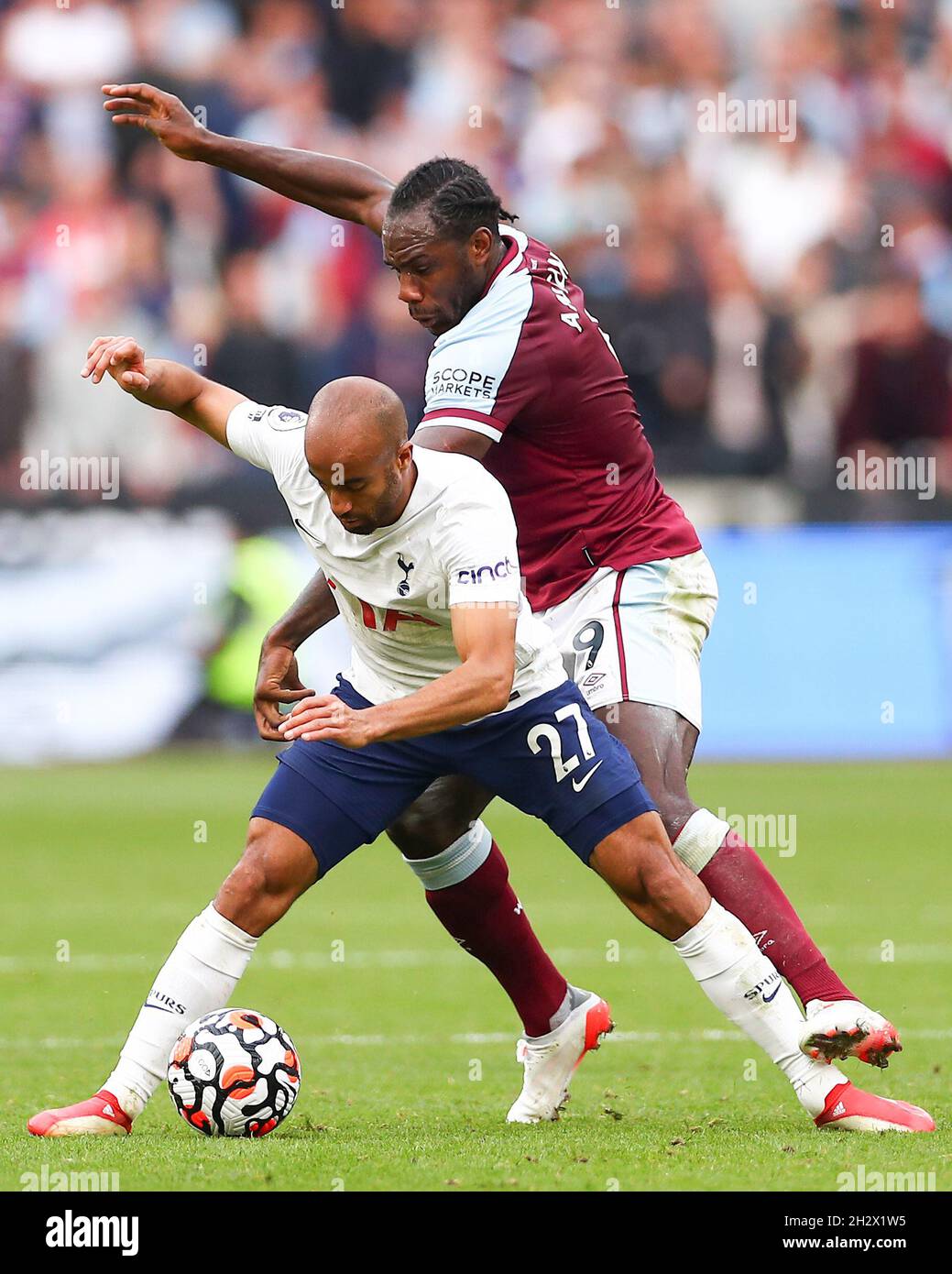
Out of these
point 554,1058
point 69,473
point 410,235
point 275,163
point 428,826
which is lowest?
point 554,1058

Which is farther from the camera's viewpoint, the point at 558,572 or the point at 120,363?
the point at 558,572

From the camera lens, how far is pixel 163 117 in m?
6.77

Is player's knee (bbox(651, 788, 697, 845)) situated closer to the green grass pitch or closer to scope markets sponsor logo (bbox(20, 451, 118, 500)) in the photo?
the green grass pitch

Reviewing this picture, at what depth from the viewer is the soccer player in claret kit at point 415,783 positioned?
17.8 feet

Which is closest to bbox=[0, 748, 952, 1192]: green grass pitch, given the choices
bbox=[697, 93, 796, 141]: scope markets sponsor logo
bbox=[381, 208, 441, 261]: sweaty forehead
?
bbox=[381, 208, 441, 261]: sweaty forehead

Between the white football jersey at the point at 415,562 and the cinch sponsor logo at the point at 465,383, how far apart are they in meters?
0.35

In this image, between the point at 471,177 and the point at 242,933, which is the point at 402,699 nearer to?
the point at 242,933

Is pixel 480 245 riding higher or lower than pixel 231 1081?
higher

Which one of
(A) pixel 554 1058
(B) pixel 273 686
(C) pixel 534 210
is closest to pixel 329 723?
(B) pixel 273 686

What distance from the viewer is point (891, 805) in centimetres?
1295

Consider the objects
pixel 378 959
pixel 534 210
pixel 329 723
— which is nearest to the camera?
pixel 329 723

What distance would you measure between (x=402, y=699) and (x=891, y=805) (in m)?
8.34

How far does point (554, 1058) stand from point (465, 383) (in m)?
1.99
